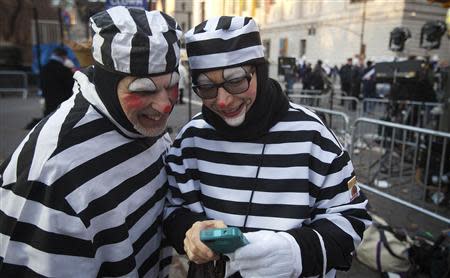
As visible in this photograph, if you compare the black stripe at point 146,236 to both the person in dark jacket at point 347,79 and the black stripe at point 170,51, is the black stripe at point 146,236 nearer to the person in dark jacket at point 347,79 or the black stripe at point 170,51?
the black stripe at point 170,51

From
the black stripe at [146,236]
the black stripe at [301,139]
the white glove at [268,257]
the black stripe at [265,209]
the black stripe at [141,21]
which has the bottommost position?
the black stripe at [146,236]

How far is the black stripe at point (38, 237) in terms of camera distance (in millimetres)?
1249

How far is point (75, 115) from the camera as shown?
54.8 inches

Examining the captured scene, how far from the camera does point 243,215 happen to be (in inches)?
59.5

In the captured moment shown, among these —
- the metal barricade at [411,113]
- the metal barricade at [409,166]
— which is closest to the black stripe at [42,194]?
the metal barricade at [409,166]

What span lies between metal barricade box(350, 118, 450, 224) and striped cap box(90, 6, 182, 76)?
10.3 feet

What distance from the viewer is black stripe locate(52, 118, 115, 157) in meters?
1.30

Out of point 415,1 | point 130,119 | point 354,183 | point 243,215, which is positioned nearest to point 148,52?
point 130,119

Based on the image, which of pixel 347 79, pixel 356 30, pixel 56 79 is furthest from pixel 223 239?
pixel 356 30

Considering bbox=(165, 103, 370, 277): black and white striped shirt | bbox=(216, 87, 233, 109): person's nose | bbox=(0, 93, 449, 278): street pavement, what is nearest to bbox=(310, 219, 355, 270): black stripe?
bbox=(165, 103, 370, 277): black and white striped shirt

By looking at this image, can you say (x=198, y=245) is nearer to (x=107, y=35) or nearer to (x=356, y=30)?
(x=107, y=35)

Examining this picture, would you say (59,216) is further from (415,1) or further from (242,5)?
(415,1)

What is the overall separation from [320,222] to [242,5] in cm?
203

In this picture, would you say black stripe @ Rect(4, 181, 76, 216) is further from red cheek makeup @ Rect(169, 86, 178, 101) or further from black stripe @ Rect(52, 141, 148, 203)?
red cheek makeup @ Rect(169, 86, 178, 101)
